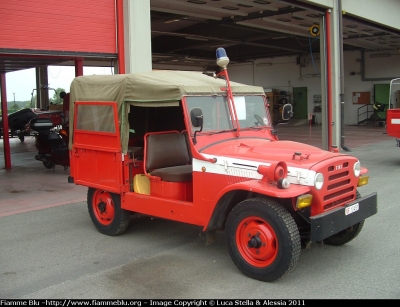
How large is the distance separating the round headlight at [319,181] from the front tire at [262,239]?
40cm

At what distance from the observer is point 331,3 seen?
48.8 ft

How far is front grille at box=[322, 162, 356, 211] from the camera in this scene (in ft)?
15.5

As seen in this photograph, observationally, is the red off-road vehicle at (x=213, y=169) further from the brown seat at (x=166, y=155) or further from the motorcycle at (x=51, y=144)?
the motorcycle at (x=51, y=144)

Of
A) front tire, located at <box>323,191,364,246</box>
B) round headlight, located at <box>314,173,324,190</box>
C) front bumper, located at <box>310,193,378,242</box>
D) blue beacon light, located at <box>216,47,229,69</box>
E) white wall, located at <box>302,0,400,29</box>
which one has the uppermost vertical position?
white wall, located at <box>302,0,400,29</box>

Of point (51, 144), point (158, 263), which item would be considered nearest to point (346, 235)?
point (158, 263)

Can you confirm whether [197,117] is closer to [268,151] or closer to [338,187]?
[268,151]

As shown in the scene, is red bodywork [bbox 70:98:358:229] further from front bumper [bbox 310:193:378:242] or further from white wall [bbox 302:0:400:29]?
white wall [bbox 302:0:400:29]

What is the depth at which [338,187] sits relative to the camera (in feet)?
16.0

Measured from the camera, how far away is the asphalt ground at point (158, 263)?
438 cm

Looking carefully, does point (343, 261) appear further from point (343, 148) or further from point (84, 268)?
point (343, 148)

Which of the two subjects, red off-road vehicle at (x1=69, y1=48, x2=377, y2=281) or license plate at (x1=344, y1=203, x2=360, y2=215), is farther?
license plate at (x1=344, y1=203, x2=360, y2=215)

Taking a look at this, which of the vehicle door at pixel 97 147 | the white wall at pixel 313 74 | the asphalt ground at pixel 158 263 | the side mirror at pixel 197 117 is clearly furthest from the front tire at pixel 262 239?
the white wall at pixel 313 74

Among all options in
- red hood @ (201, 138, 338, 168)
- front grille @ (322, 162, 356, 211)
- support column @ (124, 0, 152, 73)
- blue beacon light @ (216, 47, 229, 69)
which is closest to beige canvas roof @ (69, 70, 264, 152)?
blue beacon light @ (216, 47, 229, 69)

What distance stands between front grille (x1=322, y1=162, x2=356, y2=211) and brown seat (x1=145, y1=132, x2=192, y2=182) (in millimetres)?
1754
